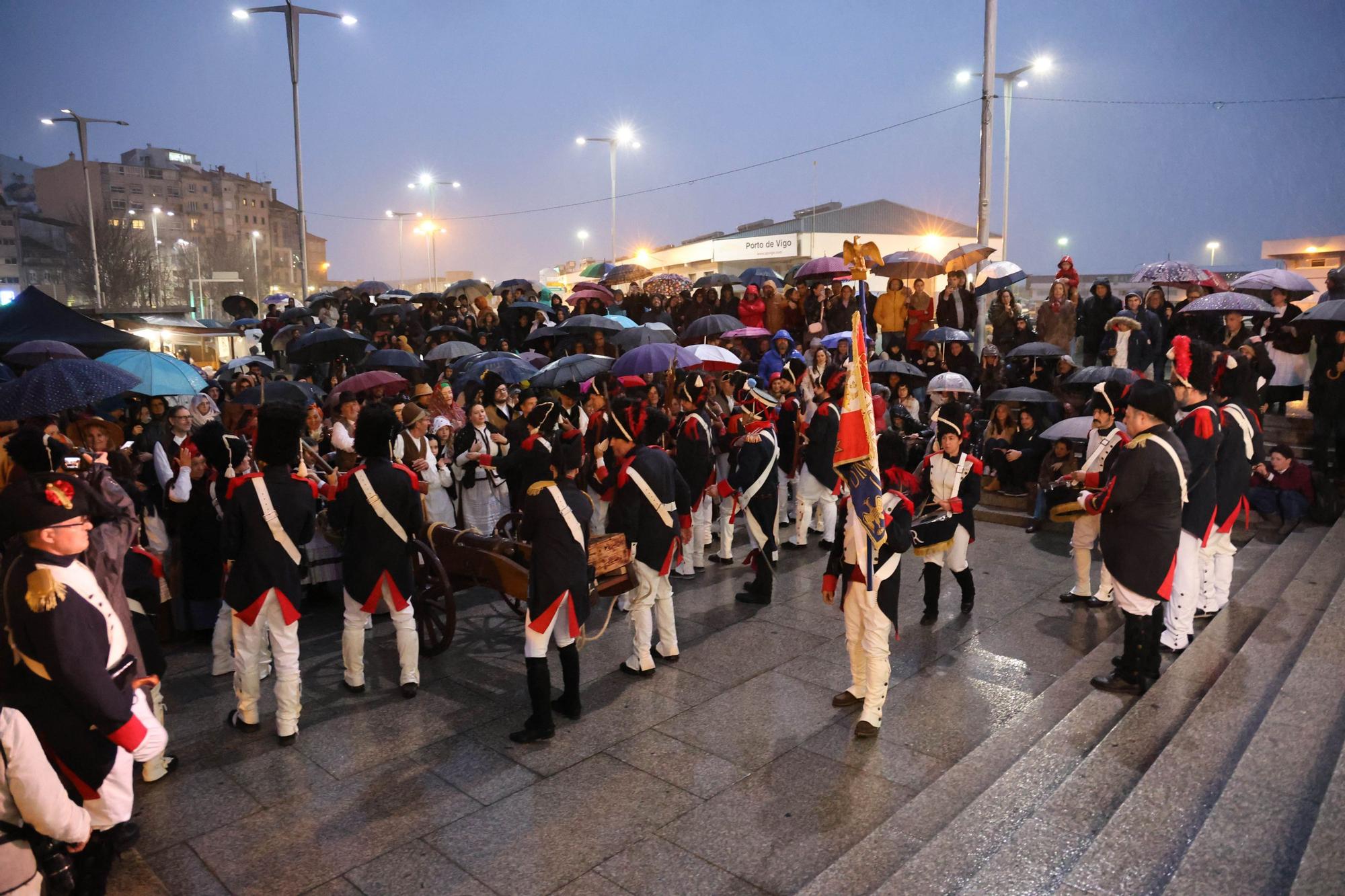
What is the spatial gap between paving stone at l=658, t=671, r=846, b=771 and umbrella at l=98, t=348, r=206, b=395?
5798 millimetres

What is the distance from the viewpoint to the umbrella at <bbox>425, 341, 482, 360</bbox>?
13094mm

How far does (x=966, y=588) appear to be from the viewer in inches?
306

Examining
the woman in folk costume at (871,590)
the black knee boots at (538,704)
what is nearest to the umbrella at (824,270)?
the woman in folk costume at (871,590)

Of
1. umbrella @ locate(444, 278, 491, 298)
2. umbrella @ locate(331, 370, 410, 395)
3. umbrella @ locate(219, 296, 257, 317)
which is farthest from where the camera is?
umbrella @ locate(219, 296, 257, 317)

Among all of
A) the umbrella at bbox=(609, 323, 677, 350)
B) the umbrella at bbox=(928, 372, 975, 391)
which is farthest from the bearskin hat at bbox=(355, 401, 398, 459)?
the umbrella at bbox=(928, 372, 975, 391)

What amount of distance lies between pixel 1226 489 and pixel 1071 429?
117 inches

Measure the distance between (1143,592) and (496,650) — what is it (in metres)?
→ 4.75

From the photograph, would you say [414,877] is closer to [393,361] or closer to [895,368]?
[393,361]

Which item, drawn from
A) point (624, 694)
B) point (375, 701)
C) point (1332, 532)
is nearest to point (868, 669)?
point (624, 694)

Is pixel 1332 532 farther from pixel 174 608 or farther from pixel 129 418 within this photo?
pixel 129 418

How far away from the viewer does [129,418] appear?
9.01 meters

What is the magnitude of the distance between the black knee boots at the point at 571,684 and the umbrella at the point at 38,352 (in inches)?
307

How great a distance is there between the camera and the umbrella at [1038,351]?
40.8ft

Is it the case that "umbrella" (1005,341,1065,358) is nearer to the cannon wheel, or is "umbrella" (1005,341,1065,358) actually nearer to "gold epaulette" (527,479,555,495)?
the cannon wheel
